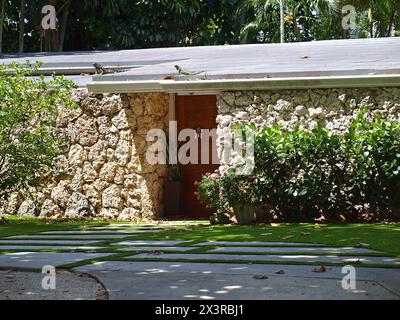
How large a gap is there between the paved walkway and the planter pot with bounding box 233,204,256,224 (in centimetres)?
250

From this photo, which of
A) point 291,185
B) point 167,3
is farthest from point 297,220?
point 167,3

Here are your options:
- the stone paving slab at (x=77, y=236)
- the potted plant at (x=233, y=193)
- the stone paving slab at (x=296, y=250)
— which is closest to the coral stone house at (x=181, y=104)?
the potted plant at (x=233, y=193)

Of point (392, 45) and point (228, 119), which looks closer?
point (228, 119)

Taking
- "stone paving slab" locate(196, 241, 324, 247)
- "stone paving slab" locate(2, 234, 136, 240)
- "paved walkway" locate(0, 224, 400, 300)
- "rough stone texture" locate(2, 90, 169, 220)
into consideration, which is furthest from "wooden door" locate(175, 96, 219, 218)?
"stone paving slab" locate(196, 241, 324, 247)

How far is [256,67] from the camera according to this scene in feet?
48.8

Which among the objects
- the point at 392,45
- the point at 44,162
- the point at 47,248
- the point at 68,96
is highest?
the point at 392,45

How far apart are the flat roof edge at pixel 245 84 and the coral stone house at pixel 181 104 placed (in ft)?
0.06

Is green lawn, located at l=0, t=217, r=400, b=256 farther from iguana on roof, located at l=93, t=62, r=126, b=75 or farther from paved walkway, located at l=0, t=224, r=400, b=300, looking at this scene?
iguana on roof, located at l=93, t=62, r=126, b=75

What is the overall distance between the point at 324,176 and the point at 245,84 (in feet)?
6.96

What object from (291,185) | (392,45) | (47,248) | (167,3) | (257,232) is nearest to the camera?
(47,248)

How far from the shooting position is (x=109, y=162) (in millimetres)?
15562
